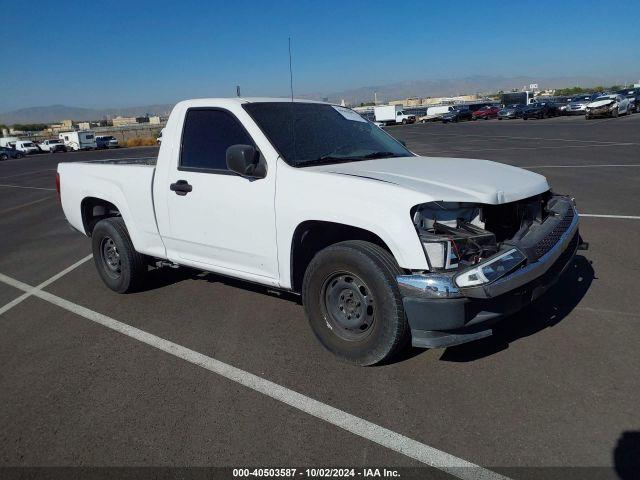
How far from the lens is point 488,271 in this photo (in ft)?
10.8

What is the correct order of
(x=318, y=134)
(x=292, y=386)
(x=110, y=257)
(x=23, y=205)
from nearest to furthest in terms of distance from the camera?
(x=292, y=386)
(x=318, y=134)
(x=110, y=257)
(x=23, y=205)

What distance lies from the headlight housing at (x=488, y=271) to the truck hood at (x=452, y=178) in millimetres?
396

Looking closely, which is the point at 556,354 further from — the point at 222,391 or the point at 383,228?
the point at 222,391

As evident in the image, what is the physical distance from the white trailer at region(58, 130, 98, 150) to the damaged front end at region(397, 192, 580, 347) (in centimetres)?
5864

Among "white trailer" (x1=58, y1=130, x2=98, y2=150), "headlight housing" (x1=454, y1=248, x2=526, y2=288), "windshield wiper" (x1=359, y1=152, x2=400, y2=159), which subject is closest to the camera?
"headlight housing" (x1=454, y1=248, x2=526, y2=288)

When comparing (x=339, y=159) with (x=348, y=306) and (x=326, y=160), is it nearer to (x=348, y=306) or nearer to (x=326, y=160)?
(x=326, y=160)

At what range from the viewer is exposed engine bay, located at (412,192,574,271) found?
340cm

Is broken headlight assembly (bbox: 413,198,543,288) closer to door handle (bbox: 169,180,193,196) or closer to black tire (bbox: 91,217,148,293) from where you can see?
door handle (bbox: 169,180,193,196)

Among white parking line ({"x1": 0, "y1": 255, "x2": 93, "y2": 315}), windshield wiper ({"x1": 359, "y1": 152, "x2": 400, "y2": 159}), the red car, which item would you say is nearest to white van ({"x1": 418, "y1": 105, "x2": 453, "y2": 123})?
the red car

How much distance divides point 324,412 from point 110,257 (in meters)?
3.68

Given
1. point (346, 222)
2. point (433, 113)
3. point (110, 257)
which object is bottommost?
point (433, 113)

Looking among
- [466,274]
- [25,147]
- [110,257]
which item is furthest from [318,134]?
[25,147]

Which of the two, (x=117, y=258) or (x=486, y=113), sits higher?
(x=117, y=258)

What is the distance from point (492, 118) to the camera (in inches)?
2280
